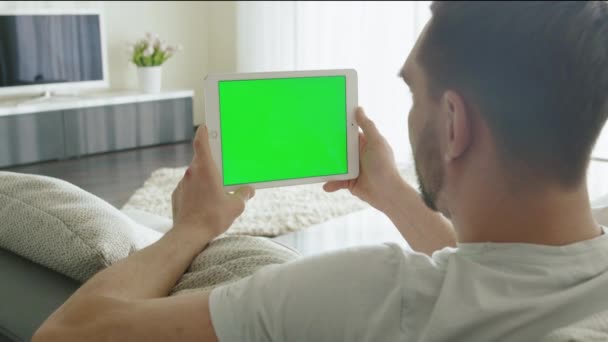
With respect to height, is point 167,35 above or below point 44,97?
above

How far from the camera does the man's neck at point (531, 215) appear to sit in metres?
0.78

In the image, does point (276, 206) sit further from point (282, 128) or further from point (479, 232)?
point (479, 232)

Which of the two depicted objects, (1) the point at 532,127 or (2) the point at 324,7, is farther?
(2) the point at 324,7

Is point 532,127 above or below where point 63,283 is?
above

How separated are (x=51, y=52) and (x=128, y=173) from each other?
3.79 ft

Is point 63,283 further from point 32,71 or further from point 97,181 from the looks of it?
point 32,71

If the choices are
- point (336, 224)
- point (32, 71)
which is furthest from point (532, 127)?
point (32, 71)

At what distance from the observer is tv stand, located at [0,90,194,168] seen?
191 inches

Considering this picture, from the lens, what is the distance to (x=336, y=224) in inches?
89.0

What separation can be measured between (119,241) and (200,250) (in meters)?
0.11

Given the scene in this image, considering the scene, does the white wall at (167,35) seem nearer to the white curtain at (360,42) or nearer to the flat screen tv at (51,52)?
the flat screen tv at (51,52)

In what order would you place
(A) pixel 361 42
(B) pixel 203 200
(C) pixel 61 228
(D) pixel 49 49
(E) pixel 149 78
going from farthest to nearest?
(E) pixel 149 78
(A) pixel 361 42
(D) pixel 49 49
(B) pixel 203 200
(C) pixel 61 228

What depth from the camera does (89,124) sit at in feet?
17.3

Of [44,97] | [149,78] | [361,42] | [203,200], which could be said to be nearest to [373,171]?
[203,200]
